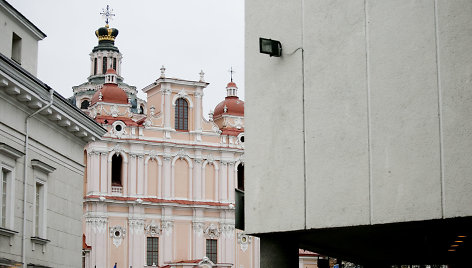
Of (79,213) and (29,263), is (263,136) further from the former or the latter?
(79,213)

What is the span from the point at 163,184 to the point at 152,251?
5072 millimetres

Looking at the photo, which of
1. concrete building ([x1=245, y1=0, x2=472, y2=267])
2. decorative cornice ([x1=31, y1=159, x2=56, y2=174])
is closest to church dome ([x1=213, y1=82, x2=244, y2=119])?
decorative cornice ([x1=31, y1=159, x2=56, y2=174])

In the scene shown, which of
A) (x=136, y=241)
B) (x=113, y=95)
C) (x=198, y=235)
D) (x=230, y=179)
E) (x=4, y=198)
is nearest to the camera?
(x=4, y=198)

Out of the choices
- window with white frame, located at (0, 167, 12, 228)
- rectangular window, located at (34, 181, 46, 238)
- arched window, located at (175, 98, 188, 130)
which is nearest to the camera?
window with white frame, located at (0, 167, 12, 228)

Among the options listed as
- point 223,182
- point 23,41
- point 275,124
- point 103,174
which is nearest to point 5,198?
point 23,41

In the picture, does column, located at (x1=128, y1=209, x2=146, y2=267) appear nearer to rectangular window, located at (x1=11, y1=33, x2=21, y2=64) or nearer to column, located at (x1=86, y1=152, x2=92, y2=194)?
column, located at (x1=86, y1=152, x2=92, y2=194)

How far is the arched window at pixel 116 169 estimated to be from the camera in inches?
2630

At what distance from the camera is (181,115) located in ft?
226

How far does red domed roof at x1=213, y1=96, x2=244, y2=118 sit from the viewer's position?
73062 mm

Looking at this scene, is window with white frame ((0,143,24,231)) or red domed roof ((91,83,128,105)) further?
red domed roof ((91,83,128,105))

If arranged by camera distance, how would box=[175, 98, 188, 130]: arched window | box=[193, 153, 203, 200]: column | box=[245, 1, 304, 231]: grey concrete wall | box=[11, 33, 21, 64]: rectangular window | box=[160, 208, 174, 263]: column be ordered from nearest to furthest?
box=[245, 1, 304, 231]: grey concrete wall
box=[11, 33, 21, 64]: rectangular window
box=[160, 208, 174, 263]: column
box=[193, 153, 203, 200]: column
box=[175, 98, 188, 130]: arched window

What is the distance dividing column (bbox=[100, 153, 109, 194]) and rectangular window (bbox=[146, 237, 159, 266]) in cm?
491

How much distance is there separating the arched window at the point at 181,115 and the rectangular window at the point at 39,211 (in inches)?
1830

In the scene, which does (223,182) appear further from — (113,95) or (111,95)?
(111,95)
